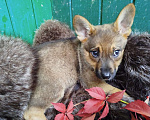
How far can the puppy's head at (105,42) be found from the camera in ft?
4.64

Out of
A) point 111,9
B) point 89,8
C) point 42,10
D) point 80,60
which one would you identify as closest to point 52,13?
point 42,10

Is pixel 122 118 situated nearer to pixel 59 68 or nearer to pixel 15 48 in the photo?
pixel 59 68

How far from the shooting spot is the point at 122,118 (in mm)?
1211

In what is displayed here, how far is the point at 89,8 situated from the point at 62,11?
0.49 m

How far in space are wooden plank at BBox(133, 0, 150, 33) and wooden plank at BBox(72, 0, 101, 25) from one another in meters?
0.54

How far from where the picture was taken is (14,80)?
47.4 inches

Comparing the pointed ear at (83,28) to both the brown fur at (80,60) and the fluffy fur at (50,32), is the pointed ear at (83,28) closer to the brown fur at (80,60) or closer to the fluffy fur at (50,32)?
the brown fur at (80,60)

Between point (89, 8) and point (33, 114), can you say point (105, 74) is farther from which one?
point (89, 8)

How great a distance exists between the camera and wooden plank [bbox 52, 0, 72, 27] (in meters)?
2.36

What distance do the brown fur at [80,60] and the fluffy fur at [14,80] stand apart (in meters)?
0.14

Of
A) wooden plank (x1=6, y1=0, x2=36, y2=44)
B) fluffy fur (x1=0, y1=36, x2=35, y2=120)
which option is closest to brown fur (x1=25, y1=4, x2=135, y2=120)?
fluffy fur (x1=0, y1=36, x2=35, y2=120)

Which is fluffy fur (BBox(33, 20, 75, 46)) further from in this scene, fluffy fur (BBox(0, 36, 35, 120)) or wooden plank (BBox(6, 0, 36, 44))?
fluffy fur (BBox(0, 36, 35, 120))

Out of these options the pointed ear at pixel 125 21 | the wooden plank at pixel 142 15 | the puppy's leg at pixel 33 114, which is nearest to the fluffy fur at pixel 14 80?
the puppy's leg at pixel 33 114

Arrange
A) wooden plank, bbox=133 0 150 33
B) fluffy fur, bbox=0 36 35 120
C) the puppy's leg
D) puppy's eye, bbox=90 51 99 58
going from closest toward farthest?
fluffy fur, bbox=0 36 35 120 → the puppy's leg → puppy's eye, bbox=90 51 99 58 → wooden plank, bbox=133 0 150 33
